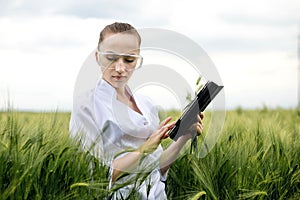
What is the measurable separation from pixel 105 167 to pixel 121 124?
8.5 inches

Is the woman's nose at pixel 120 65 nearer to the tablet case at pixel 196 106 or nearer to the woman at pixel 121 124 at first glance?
the woman at pixel 121 124

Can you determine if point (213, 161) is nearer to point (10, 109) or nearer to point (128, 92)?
point (128, 92)

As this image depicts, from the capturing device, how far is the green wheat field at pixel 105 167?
2.07 metres

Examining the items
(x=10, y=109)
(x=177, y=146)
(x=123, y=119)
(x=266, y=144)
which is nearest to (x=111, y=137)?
(x=123, y=119)

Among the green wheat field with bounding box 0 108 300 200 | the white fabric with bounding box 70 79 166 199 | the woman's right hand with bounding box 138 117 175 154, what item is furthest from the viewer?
the white fabric with bounding box 70 79 166 199

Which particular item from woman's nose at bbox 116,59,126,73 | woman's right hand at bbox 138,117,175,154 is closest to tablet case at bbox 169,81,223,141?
woman's right hand at bbox 138,117,175,154

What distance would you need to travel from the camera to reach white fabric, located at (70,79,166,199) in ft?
7.71

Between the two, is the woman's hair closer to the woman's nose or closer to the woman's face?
the woman's face

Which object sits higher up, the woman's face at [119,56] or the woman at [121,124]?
the woman's face at [119,56]

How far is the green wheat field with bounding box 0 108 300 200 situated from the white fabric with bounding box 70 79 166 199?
9 centimetres

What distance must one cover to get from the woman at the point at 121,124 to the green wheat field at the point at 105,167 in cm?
9

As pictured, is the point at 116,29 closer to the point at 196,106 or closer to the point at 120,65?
the point at 120,65

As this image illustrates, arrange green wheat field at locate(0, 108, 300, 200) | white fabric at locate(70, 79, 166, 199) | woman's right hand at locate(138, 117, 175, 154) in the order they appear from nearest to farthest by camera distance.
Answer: green wheat field at locate(0, 108, 300, 200), woman's right hand at locate(138, 117, 175, 154), white fabric at locate(70, 79, 166, 199)

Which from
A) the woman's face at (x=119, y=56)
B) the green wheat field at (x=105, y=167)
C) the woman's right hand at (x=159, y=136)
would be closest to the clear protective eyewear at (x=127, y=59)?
the woman's face at (x=119, y=56)
